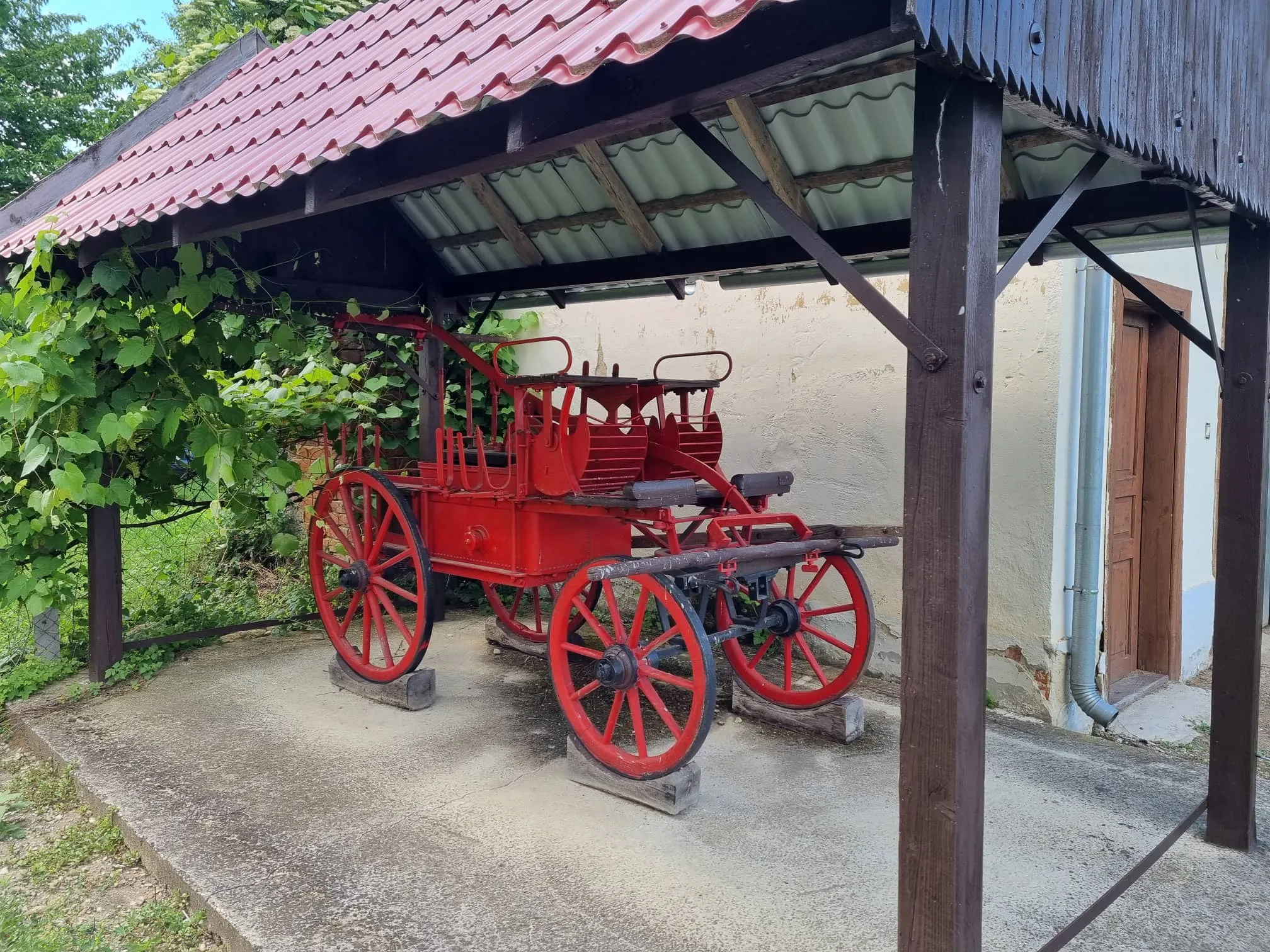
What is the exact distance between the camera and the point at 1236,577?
3359 mm

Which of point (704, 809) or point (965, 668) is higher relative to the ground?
point (965, 668)

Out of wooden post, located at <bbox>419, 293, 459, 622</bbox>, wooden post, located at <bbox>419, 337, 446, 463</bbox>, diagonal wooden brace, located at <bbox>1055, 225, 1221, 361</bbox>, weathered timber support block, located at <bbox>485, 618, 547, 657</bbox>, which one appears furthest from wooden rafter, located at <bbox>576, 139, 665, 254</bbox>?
weathered timber support block, located at <bbox>485, 618, 547, 657</bbox>

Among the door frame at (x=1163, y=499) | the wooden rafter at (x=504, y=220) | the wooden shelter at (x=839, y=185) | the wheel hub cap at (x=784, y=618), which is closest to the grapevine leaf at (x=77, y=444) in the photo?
the wooden shelter at (x=839, y=185)

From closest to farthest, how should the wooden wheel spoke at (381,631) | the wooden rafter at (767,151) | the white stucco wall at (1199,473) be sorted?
the wooden rafter at (767,151)
the wooden wheel spoke at (381,631)
the white stucco wall at (1199,473)

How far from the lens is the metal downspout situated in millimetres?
4797

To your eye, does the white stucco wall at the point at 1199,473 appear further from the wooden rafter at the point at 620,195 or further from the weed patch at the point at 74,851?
the weed patch at the point at 74,851

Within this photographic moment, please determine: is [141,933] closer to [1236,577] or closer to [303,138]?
[303,138]

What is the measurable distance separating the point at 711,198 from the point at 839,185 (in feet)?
2.03

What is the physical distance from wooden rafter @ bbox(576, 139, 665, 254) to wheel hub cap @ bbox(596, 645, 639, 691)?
7.11 ft

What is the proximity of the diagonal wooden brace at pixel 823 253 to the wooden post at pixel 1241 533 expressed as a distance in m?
1.87

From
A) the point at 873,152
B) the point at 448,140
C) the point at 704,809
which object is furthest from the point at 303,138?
the point at 704,809

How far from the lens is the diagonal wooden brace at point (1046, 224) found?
2.04 metres

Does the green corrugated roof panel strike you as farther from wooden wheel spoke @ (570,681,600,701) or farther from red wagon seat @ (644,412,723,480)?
wooden wheel spoke @ (570,681,600,701)

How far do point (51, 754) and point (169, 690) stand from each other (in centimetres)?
80
